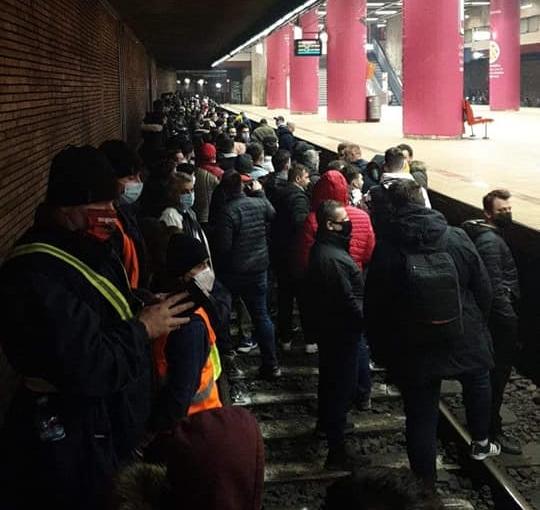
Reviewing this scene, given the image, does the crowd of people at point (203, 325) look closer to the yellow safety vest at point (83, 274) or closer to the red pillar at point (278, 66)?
the yellow safety vest at point (83, 274)

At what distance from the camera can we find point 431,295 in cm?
341

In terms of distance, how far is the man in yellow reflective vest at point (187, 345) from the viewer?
8.15ft

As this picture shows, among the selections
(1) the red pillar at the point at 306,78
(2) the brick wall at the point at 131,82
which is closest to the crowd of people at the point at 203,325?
(2) the brick wall at the point at 131,82

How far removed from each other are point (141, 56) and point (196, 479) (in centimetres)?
2353

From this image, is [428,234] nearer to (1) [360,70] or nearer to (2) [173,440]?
(2) [173,440]

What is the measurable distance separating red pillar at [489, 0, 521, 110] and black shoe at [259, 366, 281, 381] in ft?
85.5

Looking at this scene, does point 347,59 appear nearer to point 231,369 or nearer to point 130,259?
point 231,369

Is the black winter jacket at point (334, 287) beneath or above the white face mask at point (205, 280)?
beneath

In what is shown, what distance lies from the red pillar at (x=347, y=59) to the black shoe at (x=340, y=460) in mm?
20300

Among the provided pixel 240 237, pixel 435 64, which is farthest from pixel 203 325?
pixel 435 64

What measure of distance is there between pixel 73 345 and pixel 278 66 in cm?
3952

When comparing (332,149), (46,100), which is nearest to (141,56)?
(332,149)

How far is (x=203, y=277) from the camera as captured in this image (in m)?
2.65

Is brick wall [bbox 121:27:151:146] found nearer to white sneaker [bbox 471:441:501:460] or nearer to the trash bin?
the trash bin
